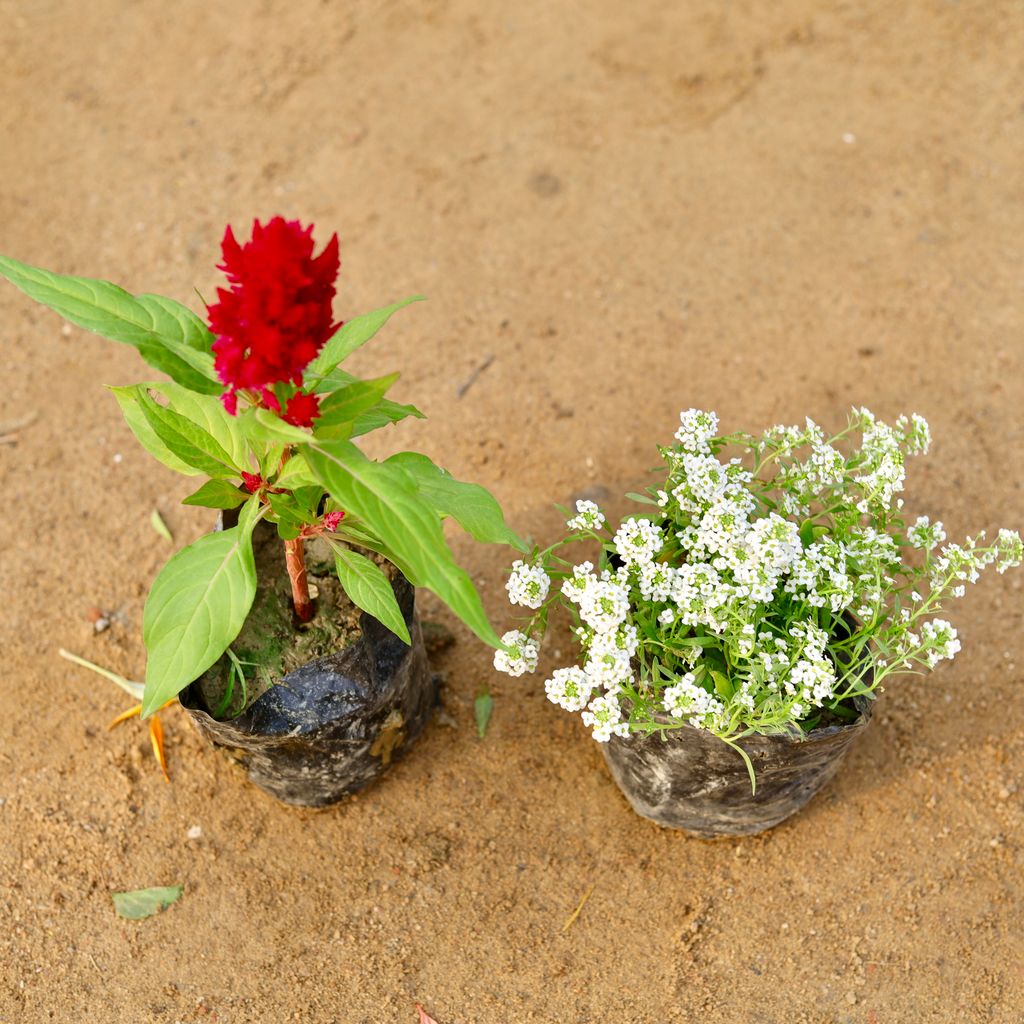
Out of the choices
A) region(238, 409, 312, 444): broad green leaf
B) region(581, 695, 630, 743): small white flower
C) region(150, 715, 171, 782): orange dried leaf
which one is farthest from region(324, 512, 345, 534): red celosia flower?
region(150, 715, 171, 782): orange dried leaf

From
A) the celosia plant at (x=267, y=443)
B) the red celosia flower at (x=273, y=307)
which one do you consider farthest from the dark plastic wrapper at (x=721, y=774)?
the red celosia flower at (x=273, y=307)

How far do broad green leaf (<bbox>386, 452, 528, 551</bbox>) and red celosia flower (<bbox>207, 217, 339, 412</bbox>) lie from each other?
0.46m

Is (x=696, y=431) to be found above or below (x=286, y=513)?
below

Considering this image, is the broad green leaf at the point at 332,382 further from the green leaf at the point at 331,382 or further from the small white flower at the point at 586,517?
the small white flower at the point at 586,517

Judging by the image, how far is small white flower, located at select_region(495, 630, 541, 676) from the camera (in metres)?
2.50

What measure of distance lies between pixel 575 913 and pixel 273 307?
1899mm

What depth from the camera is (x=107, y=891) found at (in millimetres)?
2955

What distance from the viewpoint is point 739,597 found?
2.38 m

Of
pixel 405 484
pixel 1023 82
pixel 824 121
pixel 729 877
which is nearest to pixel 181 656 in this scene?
pixel 405 484

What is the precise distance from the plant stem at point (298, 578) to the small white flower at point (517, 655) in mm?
511

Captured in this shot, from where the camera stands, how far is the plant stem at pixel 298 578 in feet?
8.28

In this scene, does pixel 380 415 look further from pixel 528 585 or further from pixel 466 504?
pixel 528 585

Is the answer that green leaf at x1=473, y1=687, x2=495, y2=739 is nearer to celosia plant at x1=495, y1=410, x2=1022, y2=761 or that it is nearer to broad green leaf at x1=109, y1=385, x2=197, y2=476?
celosia plant at x1=495, y1=410, x2=1022, y2=761

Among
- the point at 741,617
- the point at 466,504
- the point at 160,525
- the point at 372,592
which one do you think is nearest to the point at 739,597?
the point at 741,617
